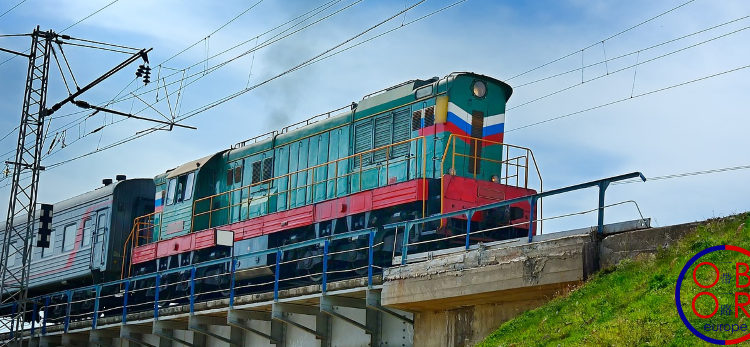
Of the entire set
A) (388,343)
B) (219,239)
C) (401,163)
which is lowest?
(388,343)

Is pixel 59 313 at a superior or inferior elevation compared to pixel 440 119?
inferior

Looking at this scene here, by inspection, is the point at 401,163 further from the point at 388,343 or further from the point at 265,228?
the point at 388,343

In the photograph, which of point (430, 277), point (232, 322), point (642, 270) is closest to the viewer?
point (642, 270)

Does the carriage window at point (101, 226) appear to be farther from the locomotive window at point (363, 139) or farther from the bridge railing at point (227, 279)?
the locomotive window at point (363, 139)

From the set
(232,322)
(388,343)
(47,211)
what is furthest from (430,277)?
(47,211)

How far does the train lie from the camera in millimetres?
19000

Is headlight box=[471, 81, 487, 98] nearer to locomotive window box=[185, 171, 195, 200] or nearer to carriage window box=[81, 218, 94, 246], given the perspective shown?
locomotive window box=[185, 171, 195, 200]

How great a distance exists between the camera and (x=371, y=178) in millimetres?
20938

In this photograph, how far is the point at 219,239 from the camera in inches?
856

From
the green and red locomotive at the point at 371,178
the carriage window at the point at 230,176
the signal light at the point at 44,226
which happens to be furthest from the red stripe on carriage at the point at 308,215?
the signal light at the point at 44,226

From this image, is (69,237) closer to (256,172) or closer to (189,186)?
(189,186)

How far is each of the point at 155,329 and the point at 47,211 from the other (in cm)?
808

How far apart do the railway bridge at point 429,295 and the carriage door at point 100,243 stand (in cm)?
818

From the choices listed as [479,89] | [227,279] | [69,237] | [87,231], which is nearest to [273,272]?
[227,279]
